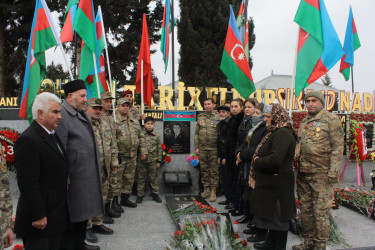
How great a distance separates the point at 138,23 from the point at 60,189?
15.0 meters

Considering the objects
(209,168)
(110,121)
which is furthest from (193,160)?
(110,121)

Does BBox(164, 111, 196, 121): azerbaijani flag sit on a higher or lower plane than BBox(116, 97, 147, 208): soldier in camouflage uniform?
higher

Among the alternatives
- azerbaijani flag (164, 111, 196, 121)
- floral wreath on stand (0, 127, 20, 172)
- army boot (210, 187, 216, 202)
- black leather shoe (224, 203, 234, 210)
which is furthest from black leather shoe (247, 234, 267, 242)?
floral wreath on stand (0, 127, 20, 172)

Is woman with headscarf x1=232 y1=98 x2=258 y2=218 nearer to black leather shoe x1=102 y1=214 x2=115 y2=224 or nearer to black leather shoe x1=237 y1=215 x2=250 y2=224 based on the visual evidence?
black leather shoe x1=237 y1=215 x2=250 y2=224

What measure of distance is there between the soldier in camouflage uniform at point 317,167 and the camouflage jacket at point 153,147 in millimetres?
3110

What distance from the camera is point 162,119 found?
685 cm

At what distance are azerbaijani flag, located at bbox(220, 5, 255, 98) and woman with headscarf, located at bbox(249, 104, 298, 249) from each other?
2.51 m

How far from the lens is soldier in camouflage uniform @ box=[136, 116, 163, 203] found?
237 inches

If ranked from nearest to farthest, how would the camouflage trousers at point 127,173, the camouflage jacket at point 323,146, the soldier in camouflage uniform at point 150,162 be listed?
the camouflage jacket at point 323,146 → the camouflage trousers at point 127,173 → the soldier in camouflage uniform at point 150,162

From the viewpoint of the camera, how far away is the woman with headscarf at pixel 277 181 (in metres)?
3.09

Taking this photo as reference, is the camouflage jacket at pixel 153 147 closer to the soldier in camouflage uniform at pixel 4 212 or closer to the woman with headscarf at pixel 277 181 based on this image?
the woman with headscarf at pixel 277 181

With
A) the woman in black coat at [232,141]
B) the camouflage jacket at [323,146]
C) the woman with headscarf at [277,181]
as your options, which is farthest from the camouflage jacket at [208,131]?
the woman with headscarf at [277,181]

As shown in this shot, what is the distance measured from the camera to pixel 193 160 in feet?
21.5

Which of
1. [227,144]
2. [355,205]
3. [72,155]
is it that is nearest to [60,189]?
[72,155]
